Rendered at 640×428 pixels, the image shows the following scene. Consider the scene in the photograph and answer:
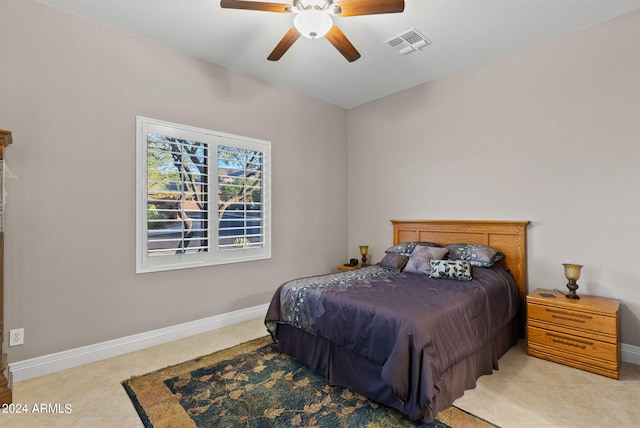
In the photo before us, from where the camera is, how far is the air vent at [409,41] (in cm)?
294

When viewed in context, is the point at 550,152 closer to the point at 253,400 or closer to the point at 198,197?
the point at 253,400

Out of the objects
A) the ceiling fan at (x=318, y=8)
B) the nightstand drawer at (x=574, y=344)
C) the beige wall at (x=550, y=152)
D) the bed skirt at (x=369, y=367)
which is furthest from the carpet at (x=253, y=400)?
the ceiling fan at (x=318, y=8)

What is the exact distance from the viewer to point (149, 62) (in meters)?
3.05

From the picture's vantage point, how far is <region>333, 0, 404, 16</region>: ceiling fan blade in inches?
80.4

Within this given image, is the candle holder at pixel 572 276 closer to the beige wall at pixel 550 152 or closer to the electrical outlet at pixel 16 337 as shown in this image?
the beige wall at pixel 550 152

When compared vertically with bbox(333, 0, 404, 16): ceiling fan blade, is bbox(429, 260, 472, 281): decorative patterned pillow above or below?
below

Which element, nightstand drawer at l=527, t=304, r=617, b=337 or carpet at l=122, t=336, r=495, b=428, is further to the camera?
nightstand drawer at l=527, t=304, r=617, b=337

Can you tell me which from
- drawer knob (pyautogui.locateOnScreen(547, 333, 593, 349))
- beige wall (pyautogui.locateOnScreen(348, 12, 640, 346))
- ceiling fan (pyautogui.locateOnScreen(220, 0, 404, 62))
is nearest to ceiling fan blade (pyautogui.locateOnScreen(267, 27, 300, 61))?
ceiling fan (pyautogui.locateOnScreen(220, 0, 404, 62))

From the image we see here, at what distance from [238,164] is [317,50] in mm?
1578

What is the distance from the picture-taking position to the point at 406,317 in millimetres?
1924

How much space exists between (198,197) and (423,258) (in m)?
2.56

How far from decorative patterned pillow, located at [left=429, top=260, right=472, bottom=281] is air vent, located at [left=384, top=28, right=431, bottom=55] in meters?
2.25

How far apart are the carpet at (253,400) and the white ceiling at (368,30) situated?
3059mm

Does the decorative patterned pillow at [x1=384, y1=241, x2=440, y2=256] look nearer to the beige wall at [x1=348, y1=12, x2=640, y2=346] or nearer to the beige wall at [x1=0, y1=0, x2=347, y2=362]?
the beige wall at [x1=348, y1=12, x2=640, y2=346]
